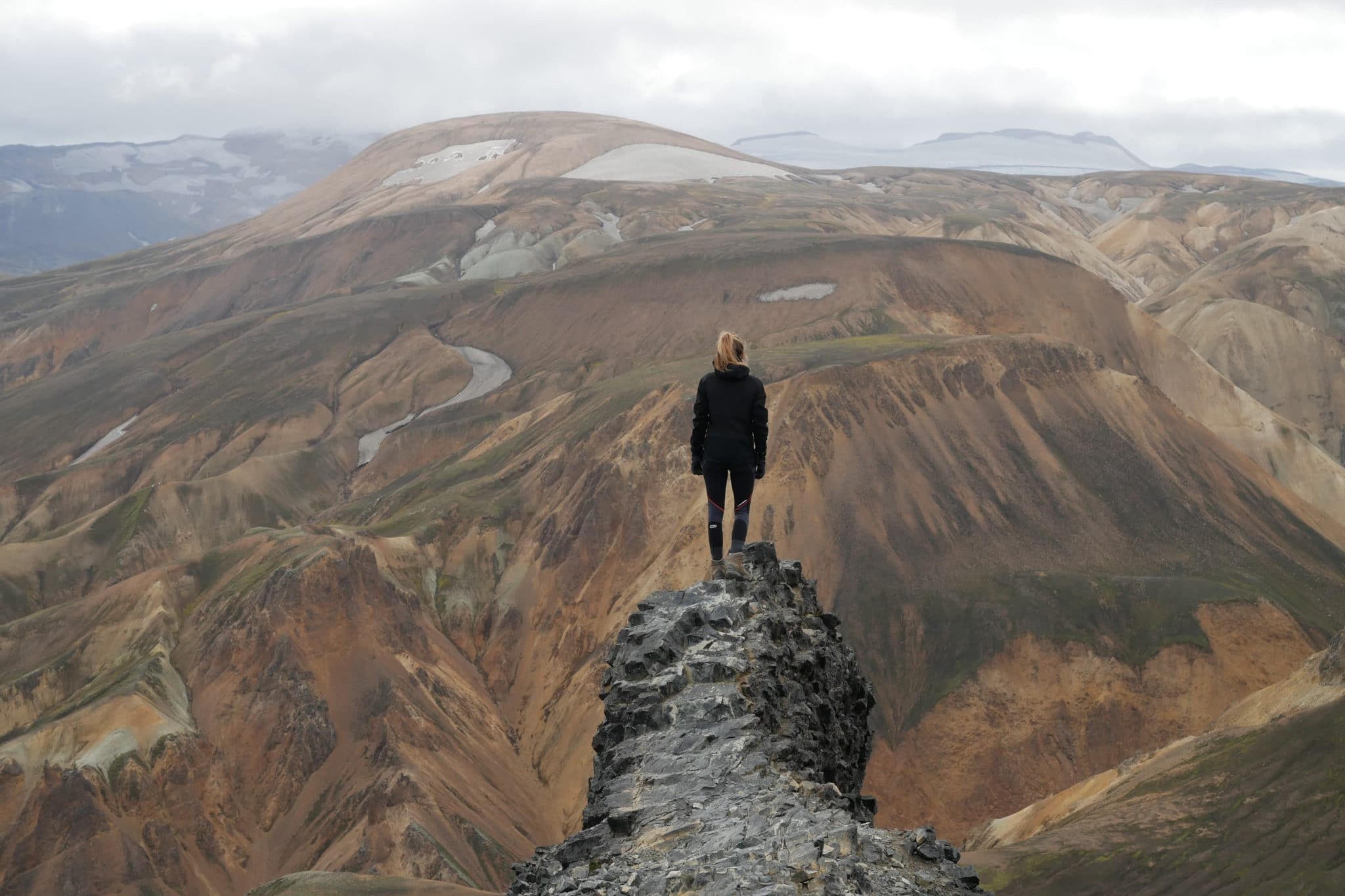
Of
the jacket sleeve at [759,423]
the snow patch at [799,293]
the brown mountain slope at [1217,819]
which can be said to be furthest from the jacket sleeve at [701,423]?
the snow patch at [799,293]

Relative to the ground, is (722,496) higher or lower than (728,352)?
lower

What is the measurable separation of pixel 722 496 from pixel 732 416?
1252mm

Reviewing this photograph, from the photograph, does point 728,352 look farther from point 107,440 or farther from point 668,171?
point 668,171

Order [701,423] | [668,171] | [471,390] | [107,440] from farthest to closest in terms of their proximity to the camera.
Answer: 1. [668,171]
2. [107,440]
3. [471,390]
4. [701,423]

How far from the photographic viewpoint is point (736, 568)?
13.5 metres

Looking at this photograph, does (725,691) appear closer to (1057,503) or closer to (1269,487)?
(1057,503)

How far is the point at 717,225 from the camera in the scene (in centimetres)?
12962

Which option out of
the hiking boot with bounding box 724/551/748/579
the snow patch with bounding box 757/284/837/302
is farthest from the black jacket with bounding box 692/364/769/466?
the snow patch with bounding box 757/284/837/302

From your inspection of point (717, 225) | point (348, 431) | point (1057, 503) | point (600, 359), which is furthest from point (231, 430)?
point (1057, 503)

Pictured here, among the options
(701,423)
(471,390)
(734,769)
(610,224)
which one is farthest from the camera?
(610,224)

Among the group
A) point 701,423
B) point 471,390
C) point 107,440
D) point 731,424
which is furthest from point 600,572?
Result: point 107,440

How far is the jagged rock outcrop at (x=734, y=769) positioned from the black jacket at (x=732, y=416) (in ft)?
5.60

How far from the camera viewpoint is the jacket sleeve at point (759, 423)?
39.4 feet

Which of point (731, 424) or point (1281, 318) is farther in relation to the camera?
Result: point (1281, 318)
